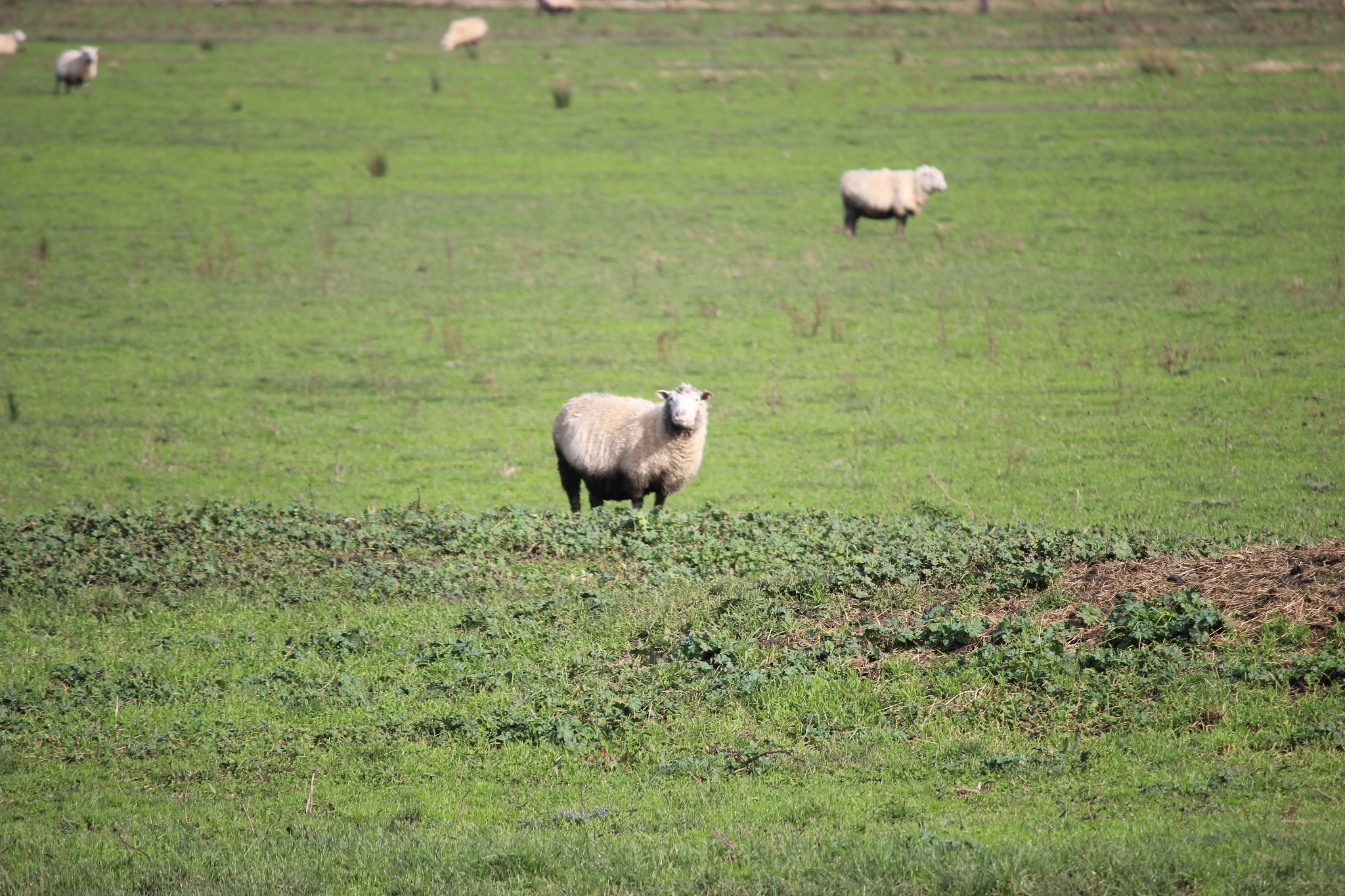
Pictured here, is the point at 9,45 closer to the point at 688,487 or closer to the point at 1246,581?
the point at 688,487

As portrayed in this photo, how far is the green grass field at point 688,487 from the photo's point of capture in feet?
23.2

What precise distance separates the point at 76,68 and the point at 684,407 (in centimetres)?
3657

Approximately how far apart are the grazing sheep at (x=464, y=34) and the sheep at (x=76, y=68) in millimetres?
12644

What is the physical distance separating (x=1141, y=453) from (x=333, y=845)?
12.7m

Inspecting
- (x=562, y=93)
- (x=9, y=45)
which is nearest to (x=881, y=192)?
(x=562, y=93)

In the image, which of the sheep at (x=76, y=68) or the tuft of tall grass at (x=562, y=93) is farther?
the sheep at (x=76, y=68)

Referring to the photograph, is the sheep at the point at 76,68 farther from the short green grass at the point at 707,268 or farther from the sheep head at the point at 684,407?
the sheep head at the point at 684,407

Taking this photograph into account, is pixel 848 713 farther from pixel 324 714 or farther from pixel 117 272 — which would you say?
pixel 117 272

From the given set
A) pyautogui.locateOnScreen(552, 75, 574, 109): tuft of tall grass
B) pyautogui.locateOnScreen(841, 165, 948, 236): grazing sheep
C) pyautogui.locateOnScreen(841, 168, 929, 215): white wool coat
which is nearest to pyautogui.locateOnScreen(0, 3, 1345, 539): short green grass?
pyautogui.locateOnScreen(552, 75, 574, 109): tuft of tall grass

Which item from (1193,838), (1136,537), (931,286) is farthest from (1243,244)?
(1193,838)

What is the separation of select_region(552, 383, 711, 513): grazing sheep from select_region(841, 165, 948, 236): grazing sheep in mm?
16123

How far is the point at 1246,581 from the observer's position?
888 centimetres

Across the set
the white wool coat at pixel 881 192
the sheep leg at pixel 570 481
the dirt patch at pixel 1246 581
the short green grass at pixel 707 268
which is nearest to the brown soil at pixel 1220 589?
the dirt patch at pixel 1246 581

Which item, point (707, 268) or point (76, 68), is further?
point (76, 68)
